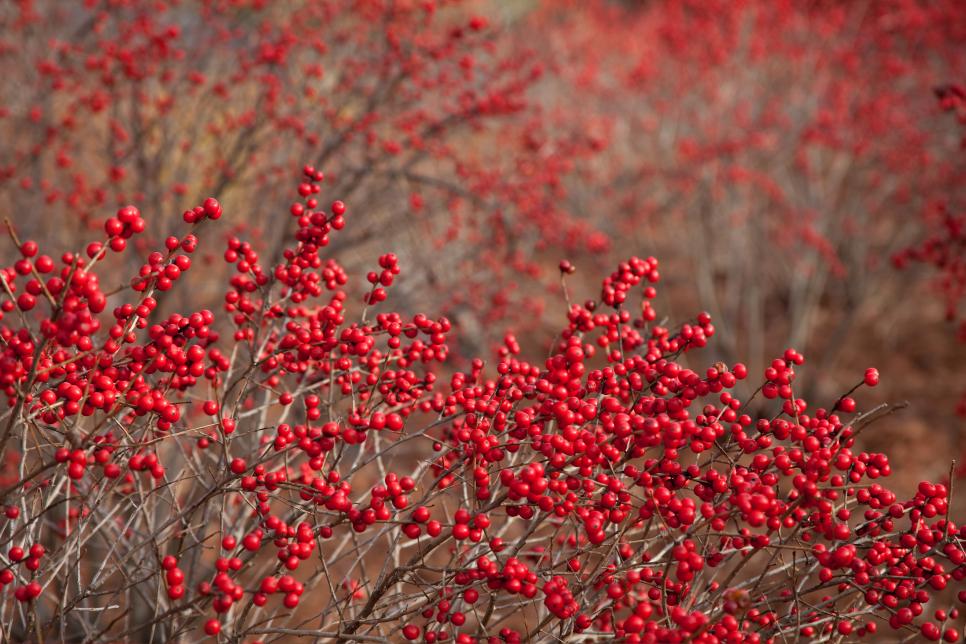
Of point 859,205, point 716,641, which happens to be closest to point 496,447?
point 716,641

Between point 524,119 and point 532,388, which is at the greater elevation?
point 524,119

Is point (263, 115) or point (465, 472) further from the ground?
point (263, 115)

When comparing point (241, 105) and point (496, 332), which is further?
point (496, 332)

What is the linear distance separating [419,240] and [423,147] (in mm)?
1646

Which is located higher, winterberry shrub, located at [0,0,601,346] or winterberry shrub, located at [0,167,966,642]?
winterberry shrub, located at [0,0,601,346]

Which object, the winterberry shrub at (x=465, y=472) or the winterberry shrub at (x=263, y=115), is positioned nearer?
the winterberry shrub at (x=465, y=472)

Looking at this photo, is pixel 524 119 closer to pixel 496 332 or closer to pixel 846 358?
pixel 496 332

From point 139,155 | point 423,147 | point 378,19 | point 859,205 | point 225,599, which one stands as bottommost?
point 225,599

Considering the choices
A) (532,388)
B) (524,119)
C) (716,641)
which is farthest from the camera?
(524,119)

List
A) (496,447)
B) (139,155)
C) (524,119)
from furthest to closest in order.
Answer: (524,119)
(139,155)
(496,447)

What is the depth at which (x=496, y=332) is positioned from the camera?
863cm

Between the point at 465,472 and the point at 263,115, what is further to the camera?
the point at 263,115

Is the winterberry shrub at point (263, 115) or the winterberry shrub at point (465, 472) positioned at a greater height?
the winterberry shrub at point (263, 115)

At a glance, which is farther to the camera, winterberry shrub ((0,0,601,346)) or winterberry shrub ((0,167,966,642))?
winterberry shrub ((0,0,601,346))
